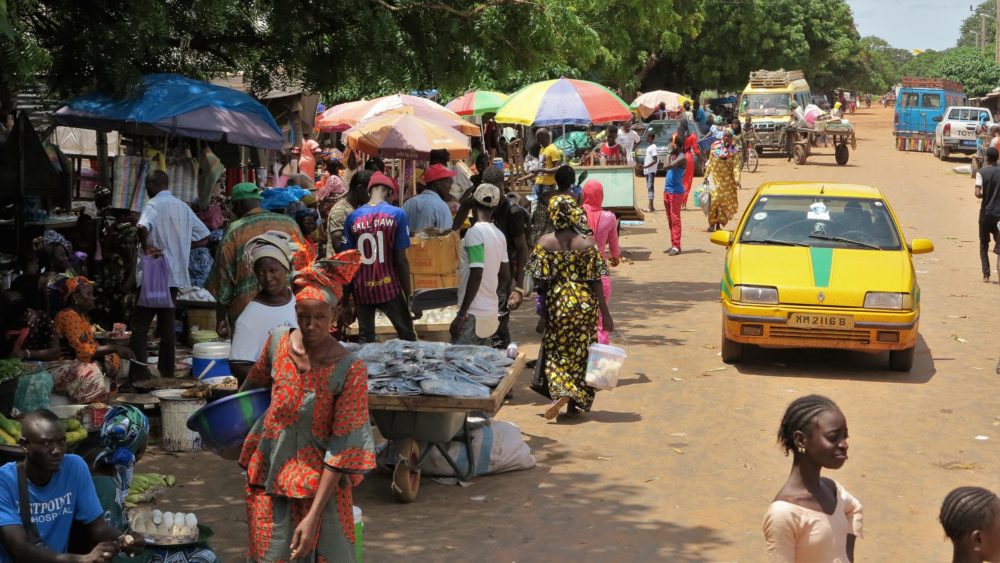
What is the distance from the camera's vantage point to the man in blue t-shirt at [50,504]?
15.2 feet

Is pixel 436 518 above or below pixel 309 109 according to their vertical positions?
below

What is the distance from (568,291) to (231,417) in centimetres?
435

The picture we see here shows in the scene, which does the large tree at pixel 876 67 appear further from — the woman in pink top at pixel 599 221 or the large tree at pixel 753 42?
the woman in pink top at pixel 599 221

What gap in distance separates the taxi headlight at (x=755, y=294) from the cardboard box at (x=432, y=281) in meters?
2.75

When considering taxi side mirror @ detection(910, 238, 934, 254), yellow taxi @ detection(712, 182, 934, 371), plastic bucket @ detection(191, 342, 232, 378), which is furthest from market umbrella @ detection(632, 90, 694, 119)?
plastic bucket @ detection(191, 342, 232, 378)

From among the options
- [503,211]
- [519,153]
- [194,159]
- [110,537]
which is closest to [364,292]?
[503,211]

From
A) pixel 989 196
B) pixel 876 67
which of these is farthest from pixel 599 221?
pixel 876 67

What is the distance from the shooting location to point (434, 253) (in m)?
11.5

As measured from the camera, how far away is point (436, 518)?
7.07 meters

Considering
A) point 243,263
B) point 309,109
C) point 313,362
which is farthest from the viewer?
point 309,109

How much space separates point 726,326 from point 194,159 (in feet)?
17.2

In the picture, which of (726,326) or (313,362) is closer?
(313,362)

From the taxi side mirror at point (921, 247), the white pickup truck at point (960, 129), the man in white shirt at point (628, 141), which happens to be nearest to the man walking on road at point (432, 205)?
the taxi side mirror at point (921, 247)

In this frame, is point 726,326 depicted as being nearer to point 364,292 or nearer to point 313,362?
point 364,292
